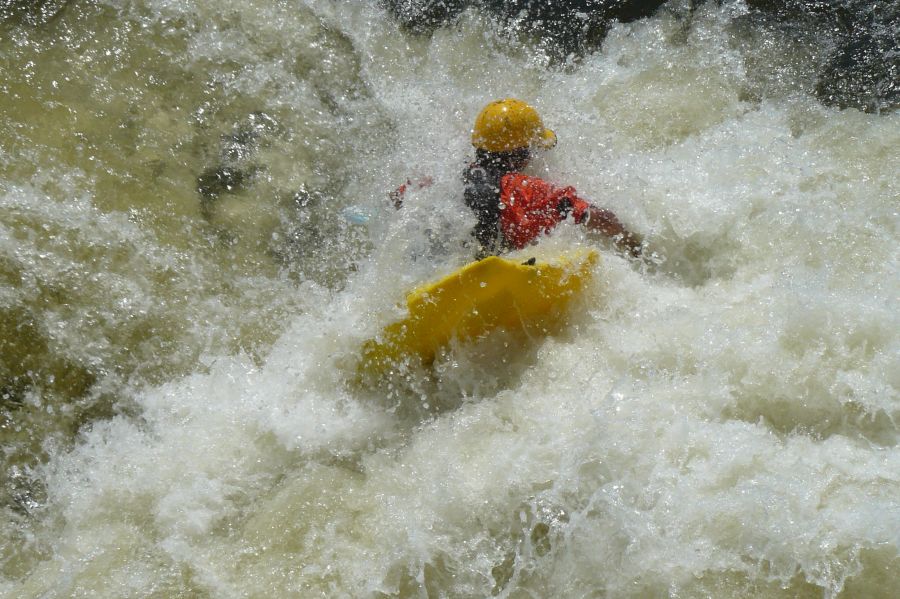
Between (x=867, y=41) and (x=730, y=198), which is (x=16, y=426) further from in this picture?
(x=867, y=41)

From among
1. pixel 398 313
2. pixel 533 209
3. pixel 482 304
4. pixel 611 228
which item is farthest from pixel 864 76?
pixel 398 313

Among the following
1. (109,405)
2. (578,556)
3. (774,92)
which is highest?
(774,92)

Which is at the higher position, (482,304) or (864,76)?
(864,76)

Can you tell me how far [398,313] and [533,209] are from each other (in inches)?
29.1

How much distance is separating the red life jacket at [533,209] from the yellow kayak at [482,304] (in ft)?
1.13

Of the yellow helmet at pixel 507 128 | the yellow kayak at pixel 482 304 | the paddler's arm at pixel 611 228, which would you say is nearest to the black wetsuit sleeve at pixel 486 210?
the yellow helmet at pixel 507 128

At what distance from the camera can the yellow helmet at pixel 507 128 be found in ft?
10.9

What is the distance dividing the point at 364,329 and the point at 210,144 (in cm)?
160

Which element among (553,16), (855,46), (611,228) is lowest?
(611,228)

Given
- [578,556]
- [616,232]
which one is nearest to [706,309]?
[616,232]

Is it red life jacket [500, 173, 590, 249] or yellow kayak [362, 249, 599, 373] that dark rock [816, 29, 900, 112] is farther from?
yellow kayak [362, 249, 599, 373]

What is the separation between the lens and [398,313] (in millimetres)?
2656

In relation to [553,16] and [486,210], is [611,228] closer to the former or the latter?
[486,210]

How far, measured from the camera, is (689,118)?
3758 mm
